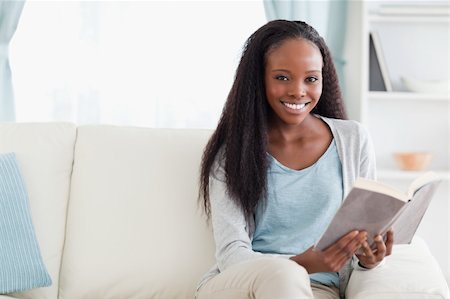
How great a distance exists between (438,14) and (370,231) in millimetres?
1665

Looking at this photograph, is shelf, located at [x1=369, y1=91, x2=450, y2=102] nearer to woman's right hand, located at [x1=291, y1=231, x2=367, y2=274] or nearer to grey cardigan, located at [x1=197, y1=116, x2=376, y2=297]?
grey cardigan, located at [x1=197, y1=116, x2=376, y2=297]

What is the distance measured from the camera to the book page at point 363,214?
6.40 feet

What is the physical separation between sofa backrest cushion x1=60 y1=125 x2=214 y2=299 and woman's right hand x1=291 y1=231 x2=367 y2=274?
50 centimetres

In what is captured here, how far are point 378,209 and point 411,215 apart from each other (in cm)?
23

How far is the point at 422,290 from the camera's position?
6.97 feet

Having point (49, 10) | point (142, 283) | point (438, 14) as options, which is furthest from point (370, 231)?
point (49, 10)

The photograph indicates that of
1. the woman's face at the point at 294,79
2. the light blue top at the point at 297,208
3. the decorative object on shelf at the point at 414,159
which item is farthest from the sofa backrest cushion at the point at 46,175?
the decorative object on shelf at the point at 414,159

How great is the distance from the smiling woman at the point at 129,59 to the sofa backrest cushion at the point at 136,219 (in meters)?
1.02

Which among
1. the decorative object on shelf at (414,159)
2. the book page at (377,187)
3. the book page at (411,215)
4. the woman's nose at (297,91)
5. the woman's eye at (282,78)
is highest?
the woman's eye at (282,78)

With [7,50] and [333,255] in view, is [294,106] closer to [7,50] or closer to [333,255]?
[333,255]

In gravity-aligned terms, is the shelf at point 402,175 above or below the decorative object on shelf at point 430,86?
below

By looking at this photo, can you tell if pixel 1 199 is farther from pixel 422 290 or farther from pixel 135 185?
pixel 422 290

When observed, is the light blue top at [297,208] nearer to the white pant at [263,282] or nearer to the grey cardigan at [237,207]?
the grey cardigan at [237,207]

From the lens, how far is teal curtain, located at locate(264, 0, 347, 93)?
3615 millimetres
